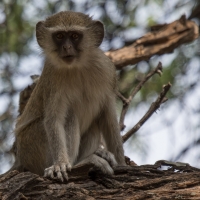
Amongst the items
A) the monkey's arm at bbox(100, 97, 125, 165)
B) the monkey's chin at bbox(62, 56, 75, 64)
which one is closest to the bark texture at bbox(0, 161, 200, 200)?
the monkey's arm at bbox(100, 97, 125, 165)

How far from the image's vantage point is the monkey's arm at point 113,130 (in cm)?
673

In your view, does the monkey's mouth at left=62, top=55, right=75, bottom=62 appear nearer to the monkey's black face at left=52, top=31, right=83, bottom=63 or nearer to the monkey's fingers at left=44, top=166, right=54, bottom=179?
the monkey's black face at left=52, top=31, right=83, bottom=63

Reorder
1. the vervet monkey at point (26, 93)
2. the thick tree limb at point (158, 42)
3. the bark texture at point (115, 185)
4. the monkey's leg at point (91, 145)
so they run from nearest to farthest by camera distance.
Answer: the bark texture at point (115, 185) < the monkey's leg at point (91, 145) < the vervet monkey at point (26, 93) < the thick tree limb at point (158, 42)

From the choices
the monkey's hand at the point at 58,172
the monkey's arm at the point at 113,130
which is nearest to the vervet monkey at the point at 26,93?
the monkey's arm at the point at 113,130

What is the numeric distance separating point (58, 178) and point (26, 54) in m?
4.08

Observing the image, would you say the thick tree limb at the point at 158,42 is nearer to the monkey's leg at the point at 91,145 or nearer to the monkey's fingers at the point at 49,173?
the monkey's leg at the point at 91,145

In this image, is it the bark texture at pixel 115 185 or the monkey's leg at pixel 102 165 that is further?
the monkey's leg at pixel 102 165

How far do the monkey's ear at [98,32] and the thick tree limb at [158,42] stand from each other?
1.40 metres

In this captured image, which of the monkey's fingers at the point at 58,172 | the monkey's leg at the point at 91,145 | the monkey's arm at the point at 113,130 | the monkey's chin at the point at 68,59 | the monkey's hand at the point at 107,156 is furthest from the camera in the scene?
the monkey's arm at the point at 113,130

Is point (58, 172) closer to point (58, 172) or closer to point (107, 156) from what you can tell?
point (58, 172)

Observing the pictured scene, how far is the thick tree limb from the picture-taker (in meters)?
8.44

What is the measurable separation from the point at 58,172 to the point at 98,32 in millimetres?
2228

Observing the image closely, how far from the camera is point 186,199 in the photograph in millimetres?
4895

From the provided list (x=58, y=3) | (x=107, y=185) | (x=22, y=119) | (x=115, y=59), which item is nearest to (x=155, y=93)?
(x=115, y=59)
